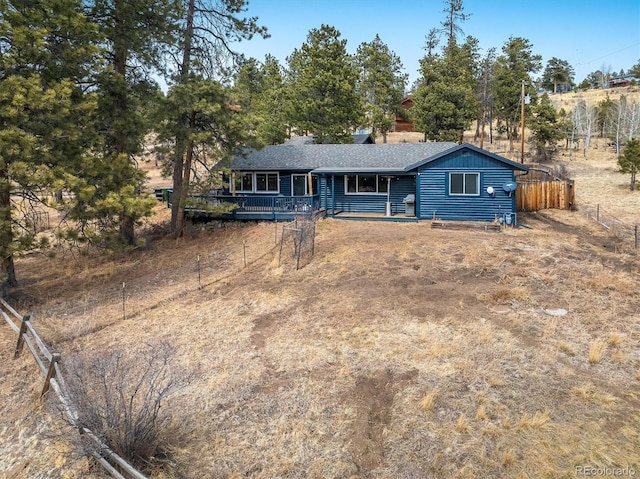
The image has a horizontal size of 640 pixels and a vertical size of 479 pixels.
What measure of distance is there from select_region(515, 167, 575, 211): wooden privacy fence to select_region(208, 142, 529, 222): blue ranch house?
283 centimetres

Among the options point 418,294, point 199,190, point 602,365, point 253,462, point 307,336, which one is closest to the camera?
point 253,462

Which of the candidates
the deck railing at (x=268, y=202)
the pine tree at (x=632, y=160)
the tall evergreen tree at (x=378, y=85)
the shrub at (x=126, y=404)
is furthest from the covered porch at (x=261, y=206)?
the tall evergreen tree at (x=378, y=85)

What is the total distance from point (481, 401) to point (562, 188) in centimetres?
2093

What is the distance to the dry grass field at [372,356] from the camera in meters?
5.73

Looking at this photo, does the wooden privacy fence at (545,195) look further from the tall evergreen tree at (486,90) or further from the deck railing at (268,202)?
the tall evergreen tree at (486,90)

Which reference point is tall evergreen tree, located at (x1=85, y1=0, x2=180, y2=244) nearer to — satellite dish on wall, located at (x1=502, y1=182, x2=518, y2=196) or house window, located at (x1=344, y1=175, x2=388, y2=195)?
house window, located at (x1=344, y1=175, x2=388, y2=195)

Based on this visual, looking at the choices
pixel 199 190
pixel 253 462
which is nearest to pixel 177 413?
pixel 253 462

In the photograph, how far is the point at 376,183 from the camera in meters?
22.0

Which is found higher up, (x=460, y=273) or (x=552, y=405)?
(x=460, y=273)

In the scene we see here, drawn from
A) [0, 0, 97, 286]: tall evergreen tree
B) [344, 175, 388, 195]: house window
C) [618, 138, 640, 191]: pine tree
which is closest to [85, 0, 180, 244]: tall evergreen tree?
[0, 0, 97, 286]: tall evergreen tree

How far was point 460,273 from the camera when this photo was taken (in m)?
13.0

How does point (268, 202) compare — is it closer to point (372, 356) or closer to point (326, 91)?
point (326, 91)

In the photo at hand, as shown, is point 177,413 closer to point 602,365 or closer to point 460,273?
point 602,365

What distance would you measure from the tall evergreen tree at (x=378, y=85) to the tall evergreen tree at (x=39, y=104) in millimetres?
35563
